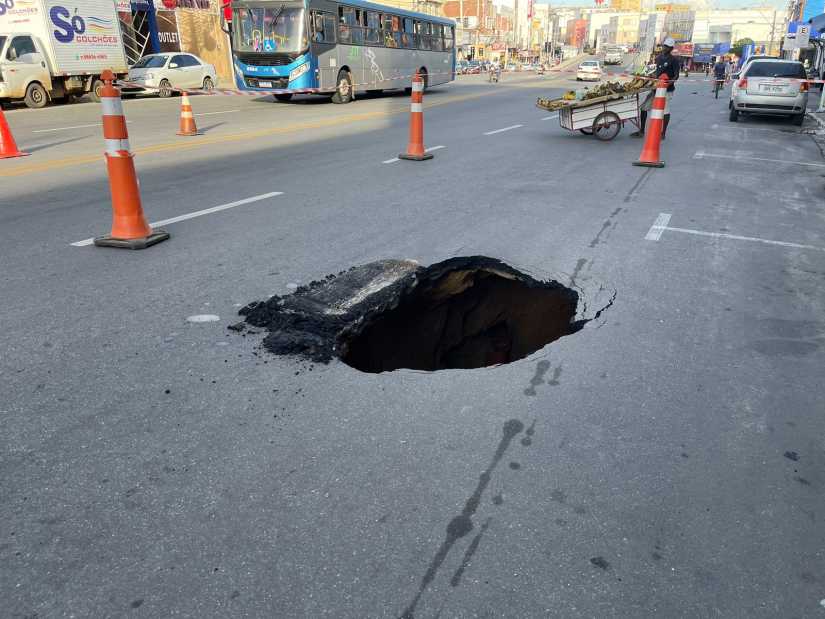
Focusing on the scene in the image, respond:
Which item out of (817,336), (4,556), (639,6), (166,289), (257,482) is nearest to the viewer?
(4,556)

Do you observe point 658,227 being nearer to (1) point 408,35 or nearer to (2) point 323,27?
(2) point 323,27

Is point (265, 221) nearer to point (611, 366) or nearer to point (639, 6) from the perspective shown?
point (611, 366)

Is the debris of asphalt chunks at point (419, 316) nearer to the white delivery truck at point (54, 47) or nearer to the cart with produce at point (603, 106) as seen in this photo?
the cart with produce at point (603, 106)

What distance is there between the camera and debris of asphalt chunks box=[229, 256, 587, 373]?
3857 mm

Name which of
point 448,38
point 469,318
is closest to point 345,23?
point 448,38

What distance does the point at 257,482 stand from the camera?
2.47 metres

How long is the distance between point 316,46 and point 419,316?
18.7 metres

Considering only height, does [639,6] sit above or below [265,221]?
above

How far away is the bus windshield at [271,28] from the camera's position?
20.4 metres

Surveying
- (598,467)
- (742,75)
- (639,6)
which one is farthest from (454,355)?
(639,6)

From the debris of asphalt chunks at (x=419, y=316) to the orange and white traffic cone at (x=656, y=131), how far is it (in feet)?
19.5

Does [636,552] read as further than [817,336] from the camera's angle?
No

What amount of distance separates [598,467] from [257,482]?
140 cm

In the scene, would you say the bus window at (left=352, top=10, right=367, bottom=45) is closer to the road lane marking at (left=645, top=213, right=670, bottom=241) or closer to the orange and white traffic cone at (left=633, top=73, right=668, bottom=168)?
the orange and white traffic cone at (left=633, top=73, right=668, bottom=168)
